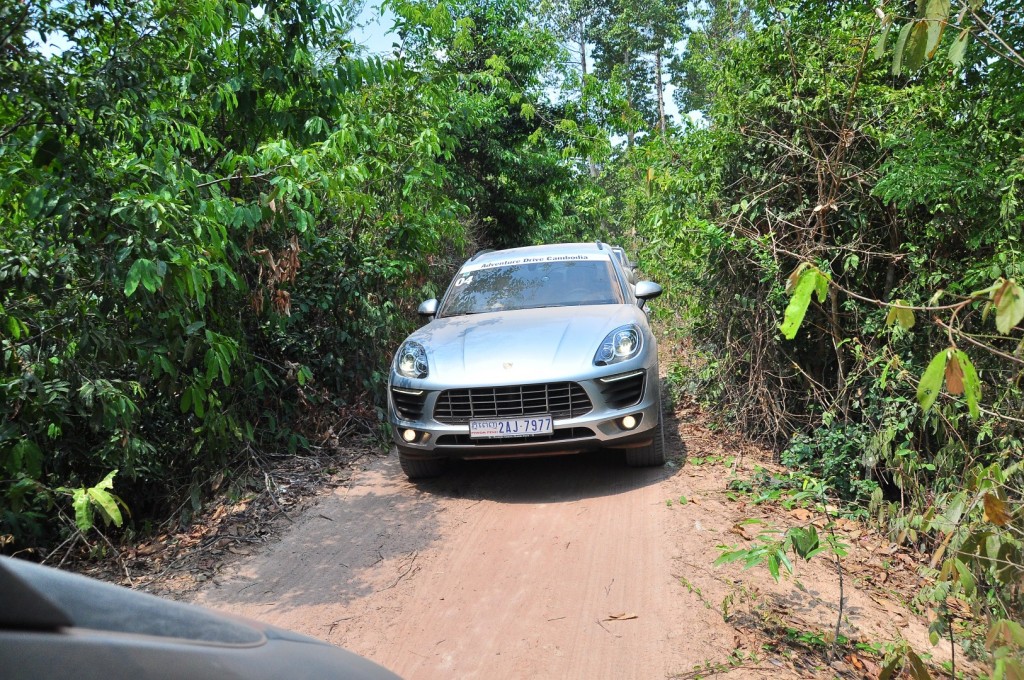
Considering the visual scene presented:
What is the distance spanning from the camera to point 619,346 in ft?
18.8

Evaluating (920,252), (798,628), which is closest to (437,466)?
(798,628)

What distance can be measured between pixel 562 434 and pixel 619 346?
0.79 metres

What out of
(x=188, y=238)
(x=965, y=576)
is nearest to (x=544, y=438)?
(x=188, y=238)

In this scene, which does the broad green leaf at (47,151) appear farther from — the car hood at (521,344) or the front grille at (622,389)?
the front grille at (622,389)

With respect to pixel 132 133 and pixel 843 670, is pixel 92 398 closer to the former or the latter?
pixel 132 133

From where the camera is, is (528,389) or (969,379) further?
(528,389)

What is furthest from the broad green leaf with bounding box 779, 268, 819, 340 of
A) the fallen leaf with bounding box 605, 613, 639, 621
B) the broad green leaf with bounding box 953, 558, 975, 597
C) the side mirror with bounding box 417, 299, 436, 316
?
the side mirror with bounding box 417, 299, 436, 316

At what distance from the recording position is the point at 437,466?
6152 millimetres

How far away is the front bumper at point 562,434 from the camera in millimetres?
5473

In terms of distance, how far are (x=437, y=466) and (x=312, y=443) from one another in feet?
4.80

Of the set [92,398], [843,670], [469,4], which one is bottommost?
[843,670]

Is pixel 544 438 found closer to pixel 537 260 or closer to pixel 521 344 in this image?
pixel 521 344

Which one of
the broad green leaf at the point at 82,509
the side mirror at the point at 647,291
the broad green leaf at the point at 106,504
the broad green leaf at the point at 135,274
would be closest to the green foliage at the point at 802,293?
the broad green leaf at the point at 135,274

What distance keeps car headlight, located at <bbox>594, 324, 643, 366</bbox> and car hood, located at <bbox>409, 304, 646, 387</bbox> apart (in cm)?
5
